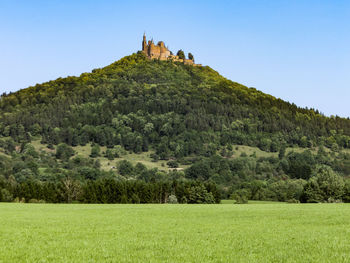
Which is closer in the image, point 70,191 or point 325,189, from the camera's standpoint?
point 325,189

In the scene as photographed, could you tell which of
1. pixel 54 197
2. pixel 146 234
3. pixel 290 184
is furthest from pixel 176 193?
pixel 146 234

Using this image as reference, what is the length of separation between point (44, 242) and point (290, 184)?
143040 mm

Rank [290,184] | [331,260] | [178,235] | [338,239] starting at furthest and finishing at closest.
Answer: [290,184], [178,235], [338,239], [331,260]

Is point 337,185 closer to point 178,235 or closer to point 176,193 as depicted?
point 176,193

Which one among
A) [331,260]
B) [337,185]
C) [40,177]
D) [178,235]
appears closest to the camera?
[331,260]

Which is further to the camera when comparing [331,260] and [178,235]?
[178,235]

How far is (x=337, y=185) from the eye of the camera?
378 feet

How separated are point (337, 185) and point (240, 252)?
337ft

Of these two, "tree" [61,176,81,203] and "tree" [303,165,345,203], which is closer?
"tree" [303,165,345,203]

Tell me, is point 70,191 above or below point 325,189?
below

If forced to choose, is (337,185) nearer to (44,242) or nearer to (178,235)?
(178,235)

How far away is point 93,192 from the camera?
121812 mm

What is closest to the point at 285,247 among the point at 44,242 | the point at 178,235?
the point at 178,235

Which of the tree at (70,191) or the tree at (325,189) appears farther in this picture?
the tree at (70,191)
